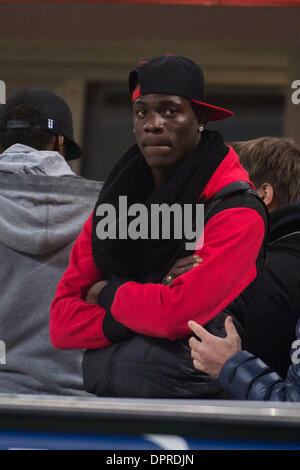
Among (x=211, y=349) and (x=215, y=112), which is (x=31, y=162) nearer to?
(x=215, y=112)

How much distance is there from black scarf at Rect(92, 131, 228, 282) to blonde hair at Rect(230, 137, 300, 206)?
1.22ft

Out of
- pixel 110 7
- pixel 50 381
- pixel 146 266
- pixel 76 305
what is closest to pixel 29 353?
pixel 50 381

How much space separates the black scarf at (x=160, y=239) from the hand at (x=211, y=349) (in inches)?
7.3

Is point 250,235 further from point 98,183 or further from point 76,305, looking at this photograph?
point 98,183

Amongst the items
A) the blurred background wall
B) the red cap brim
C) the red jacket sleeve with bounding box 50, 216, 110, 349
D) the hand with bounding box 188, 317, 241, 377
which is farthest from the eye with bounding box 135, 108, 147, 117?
the blurred background wall

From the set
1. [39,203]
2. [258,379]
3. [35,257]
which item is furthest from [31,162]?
[258,379]

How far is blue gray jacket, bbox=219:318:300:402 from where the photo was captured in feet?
4.32

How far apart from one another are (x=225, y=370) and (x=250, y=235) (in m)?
0.30

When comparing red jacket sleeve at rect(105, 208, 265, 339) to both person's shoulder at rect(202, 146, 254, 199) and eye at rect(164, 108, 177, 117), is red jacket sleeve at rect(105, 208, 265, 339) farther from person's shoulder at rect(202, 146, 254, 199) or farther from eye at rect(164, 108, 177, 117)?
eye at rect(164, 108, 177, 117)

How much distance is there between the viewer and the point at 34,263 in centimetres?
209

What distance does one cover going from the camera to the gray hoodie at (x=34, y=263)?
2.07m

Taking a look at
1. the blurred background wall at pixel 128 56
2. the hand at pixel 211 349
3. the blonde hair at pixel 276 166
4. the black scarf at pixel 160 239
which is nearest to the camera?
the hand at pixel 211 349

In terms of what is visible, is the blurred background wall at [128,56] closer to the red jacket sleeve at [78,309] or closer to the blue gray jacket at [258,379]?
the red jacket sleeve at [78,309]

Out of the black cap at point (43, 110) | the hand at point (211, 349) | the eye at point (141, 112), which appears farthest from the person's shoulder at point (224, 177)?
the black cap at point (43, 110)
